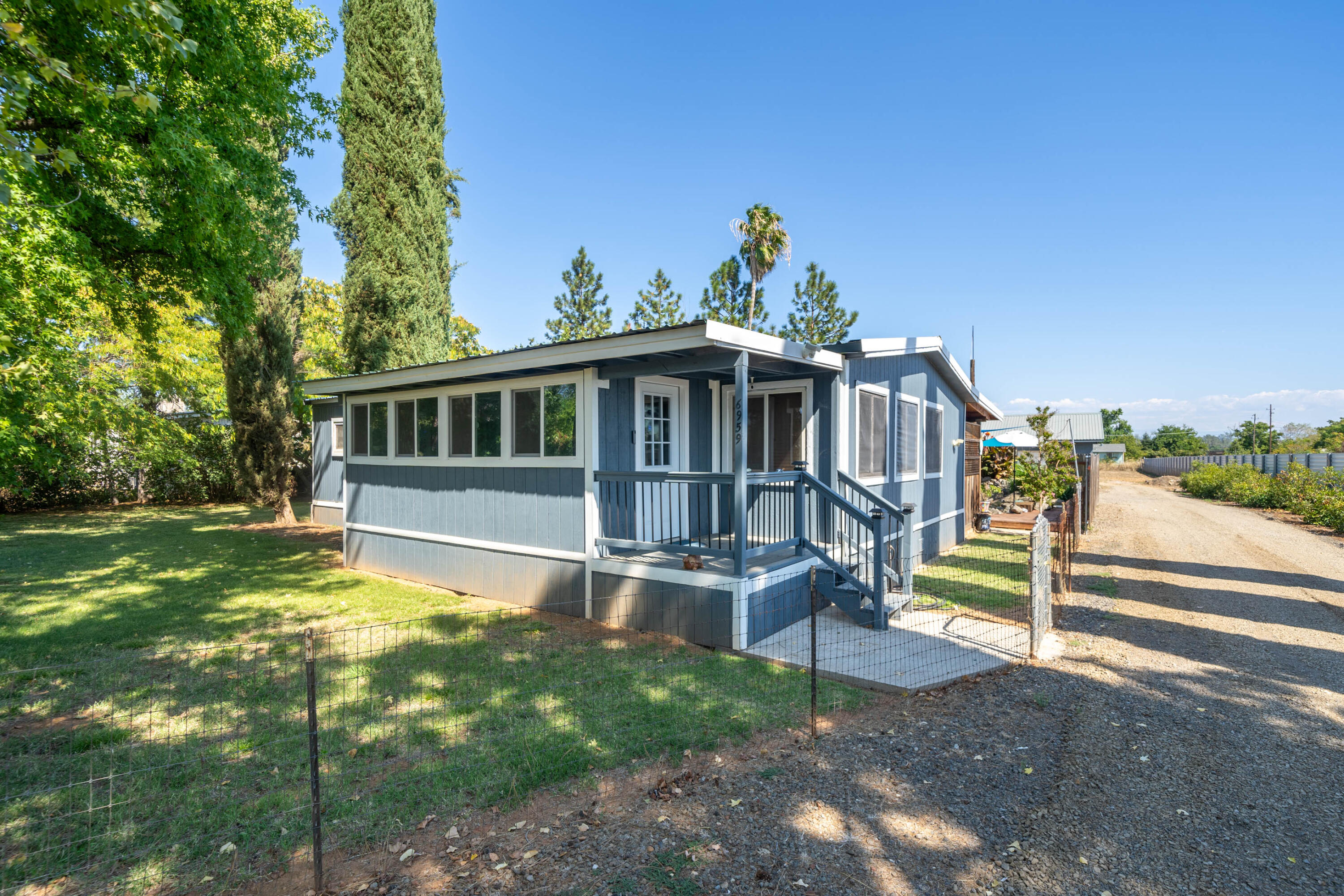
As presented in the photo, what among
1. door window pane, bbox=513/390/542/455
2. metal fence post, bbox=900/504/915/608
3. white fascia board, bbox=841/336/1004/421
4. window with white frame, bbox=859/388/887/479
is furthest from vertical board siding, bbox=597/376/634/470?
metal fence post, bbox=900/504/915/608

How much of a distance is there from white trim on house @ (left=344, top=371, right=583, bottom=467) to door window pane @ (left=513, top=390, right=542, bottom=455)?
1.9 inches

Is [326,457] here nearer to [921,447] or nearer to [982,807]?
[921,447]

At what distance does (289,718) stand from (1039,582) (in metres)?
6.57

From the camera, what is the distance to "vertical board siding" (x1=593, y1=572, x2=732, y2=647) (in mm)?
5949

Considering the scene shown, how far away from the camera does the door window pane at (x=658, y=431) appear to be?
7754mm

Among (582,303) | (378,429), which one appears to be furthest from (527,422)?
(582,303)

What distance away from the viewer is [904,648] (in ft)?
19.2

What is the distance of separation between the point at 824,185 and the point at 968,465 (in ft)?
27.3

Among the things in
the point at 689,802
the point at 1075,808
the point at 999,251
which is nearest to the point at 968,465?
the point at 999,251

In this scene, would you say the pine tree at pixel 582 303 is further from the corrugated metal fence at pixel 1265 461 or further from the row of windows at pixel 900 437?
the corrugated metal fence at pixel 1265 461

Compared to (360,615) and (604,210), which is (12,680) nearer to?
(360,615)

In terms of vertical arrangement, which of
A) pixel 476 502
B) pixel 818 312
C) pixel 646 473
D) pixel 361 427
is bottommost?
pixel 476 502

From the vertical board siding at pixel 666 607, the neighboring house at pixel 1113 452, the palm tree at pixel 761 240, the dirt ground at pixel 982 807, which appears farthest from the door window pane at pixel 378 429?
the neighboring house at pixel 1113 452

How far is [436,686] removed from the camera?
490 centimetres
